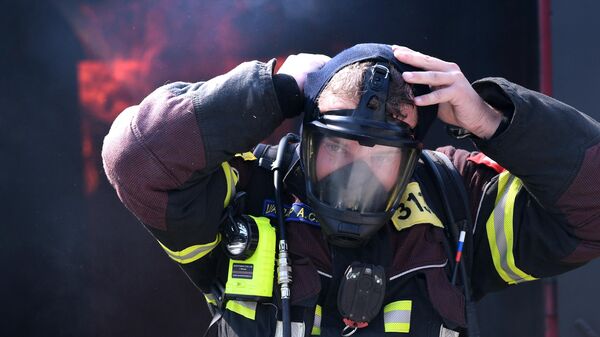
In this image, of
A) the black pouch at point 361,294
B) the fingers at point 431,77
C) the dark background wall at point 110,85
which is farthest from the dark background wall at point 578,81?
the black pouch at point 361,294

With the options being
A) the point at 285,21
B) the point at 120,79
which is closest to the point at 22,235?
the point at 120,79

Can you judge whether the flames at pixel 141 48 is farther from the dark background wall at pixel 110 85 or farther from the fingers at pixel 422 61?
the fingers at pixel 422 61

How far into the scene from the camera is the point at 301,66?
191cm

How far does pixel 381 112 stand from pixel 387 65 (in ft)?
0.46

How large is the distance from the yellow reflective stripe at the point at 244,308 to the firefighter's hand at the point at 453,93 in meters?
0.70

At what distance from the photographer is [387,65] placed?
5.72 feet

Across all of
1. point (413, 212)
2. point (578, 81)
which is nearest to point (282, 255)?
point (413, 212)

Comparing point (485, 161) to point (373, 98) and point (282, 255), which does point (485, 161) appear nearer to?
point (373, 98)

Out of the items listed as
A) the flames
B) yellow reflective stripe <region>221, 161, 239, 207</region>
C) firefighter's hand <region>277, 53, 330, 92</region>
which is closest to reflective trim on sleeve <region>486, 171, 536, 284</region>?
firefighter's hand <region>277, 53, 330, 92</region>

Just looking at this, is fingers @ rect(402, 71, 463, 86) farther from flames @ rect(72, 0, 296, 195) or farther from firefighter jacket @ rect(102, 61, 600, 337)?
flames @ rect(72, 0, 296, 195)

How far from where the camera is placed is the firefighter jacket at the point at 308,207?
1.71 metres

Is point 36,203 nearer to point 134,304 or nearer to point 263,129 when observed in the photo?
point 134,304

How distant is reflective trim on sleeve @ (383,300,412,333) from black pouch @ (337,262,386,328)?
5 cm

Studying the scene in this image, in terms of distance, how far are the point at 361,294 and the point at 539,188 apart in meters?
0.56
